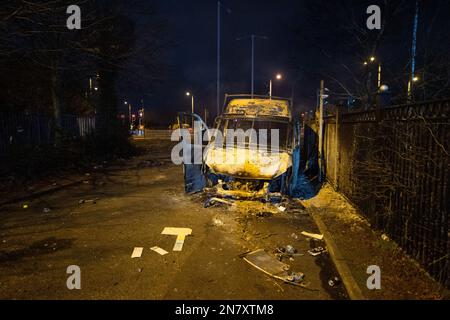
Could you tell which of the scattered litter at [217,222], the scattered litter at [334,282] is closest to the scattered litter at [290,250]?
the scattered litter at [334,282]

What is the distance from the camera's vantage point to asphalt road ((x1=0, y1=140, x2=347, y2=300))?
3547 millimetres

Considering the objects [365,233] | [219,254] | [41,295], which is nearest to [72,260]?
[41,295]

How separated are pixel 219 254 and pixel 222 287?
956 millimetres

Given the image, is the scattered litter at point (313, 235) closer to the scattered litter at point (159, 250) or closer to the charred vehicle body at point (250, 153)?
the charred vehicle body at point (250, 153)

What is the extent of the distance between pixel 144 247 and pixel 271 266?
1986mm

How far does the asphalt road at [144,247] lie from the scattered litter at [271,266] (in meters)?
0.09

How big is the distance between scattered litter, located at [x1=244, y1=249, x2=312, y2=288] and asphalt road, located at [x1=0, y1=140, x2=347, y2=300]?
92 mm

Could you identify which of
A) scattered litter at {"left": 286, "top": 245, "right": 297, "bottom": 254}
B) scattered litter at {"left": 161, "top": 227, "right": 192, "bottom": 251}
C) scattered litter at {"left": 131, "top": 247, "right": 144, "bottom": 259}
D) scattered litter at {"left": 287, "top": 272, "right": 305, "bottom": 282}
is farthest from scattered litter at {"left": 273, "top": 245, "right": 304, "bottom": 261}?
scattered litter at {"left": 131, "top": 247, "right": 144, "bottom": 259}

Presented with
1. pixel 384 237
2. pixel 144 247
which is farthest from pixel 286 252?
pixel 144 247

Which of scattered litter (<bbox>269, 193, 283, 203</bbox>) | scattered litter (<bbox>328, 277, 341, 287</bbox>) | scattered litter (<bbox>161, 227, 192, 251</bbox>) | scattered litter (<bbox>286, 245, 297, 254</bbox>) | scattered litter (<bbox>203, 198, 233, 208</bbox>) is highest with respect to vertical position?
scattered litter (<bbox>269, 193, 283, 203</bbox>)

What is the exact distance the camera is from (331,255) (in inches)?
180

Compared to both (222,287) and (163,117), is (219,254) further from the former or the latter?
(163,117)

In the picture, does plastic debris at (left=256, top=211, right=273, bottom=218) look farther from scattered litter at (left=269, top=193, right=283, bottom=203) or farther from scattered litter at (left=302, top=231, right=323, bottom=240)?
scattered litter at (left=302, top=231, right=323, bottom=240)

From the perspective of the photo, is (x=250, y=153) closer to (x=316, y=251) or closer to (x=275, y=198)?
(x=275, y=198)
